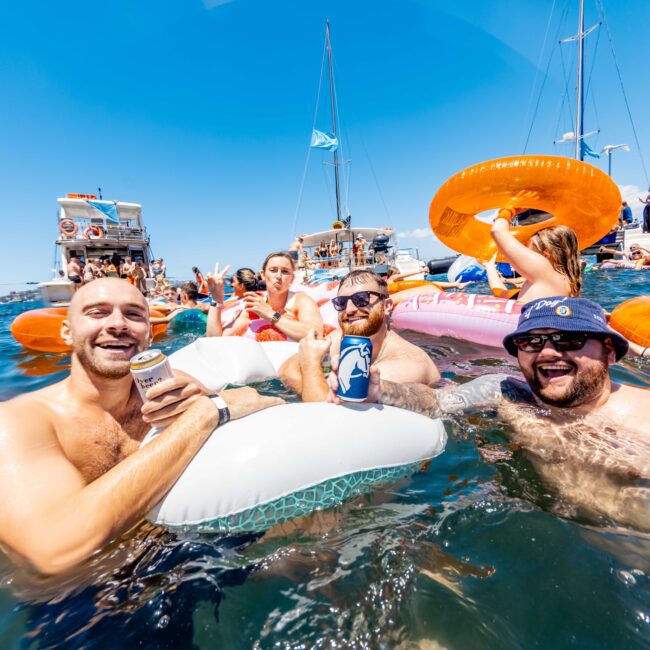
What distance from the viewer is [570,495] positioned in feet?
5.84

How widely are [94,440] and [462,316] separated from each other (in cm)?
428

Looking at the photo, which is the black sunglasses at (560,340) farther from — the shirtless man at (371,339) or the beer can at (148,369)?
the beer can at (148,369)

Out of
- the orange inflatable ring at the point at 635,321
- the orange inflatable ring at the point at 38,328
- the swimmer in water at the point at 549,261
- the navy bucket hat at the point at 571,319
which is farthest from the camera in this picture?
the orange inflatable ring at the point at 38,328

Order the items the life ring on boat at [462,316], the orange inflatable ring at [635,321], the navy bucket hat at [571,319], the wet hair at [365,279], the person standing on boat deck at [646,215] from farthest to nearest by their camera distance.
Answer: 1. the person standing on boat deck at [646,215]
2. the life ring on boat at [462,316]
3. the orange inflatable ring at [635,321]
4. the wet hair at [365,279]
5. the navy bucket hat at [571,319]

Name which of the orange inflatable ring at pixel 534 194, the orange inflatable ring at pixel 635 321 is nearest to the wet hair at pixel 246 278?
the orange inflatable ring at pixel 534 194

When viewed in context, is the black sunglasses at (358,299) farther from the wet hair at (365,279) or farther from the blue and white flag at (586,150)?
the blue and white flag at (586,150)

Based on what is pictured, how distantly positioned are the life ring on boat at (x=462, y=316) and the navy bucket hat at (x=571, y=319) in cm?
205

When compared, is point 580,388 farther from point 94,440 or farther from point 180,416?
point 94,440

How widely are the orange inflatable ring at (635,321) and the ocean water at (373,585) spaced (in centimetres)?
320

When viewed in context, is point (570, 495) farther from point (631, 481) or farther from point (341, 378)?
point (341, 378)

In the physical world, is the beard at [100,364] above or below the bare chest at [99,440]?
above

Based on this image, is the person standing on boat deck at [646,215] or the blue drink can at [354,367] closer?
the blue drink can at [354,367]

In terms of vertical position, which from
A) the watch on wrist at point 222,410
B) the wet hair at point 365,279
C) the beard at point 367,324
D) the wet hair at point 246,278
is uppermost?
the wet hair at point 246,278

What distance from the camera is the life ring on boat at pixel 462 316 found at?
433cm
